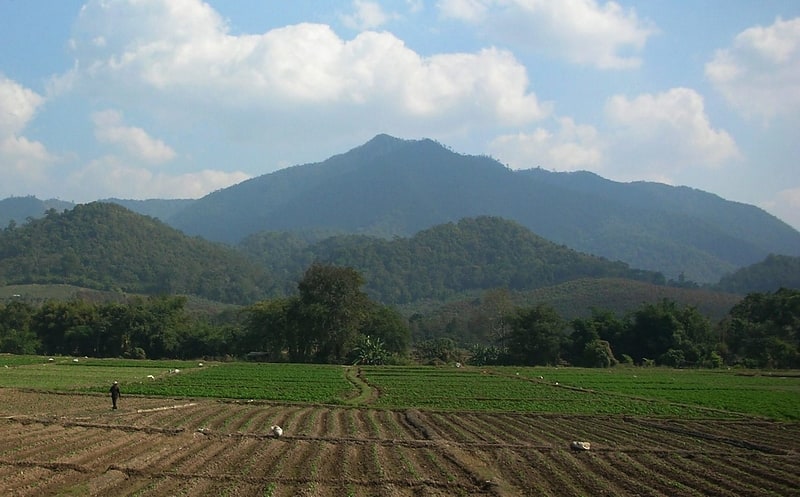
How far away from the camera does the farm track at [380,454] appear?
53.2ft

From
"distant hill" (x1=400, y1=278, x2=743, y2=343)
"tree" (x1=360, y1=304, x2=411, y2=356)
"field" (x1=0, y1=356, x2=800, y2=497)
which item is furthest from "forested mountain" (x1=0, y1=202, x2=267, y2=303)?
"field" (x1=0, y1=356, x2=800, y2=497)

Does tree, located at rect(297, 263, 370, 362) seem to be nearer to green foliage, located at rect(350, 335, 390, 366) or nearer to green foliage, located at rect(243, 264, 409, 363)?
green foliage, located at rect(243, 264, 409, 363)

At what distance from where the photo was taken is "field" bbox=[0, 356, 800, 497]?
1648 cm

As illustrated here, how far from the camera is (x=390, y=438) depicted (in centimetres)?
2298

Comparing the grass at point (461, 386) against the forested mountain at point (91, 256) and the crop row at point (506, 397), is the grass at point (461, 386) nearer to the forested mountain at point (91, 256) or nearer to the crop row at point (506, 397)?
the crop row at point (506, 397)

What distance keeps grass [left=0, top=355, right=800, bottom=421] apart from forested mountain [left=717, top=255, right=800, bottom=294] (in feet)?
470

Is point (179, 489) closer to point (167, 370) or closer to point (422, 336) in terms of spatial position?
point (167, 370)

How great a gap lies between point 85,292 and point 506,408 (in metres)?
142

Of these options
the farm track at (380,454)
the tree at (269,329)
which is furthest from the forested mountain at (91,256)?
the farm track at (380,454)

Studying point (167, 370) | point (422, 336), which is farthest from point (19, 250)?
point (167, 370)

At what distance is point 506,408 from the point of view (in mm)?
32250

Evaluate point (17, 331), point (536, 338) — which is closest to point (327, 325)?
point (536, 338)

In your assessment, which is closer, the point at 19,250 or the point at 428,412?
the point at 428,412

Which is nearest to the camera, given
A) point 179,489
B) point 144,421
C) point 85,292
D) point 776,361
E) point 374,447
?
point 179,489
